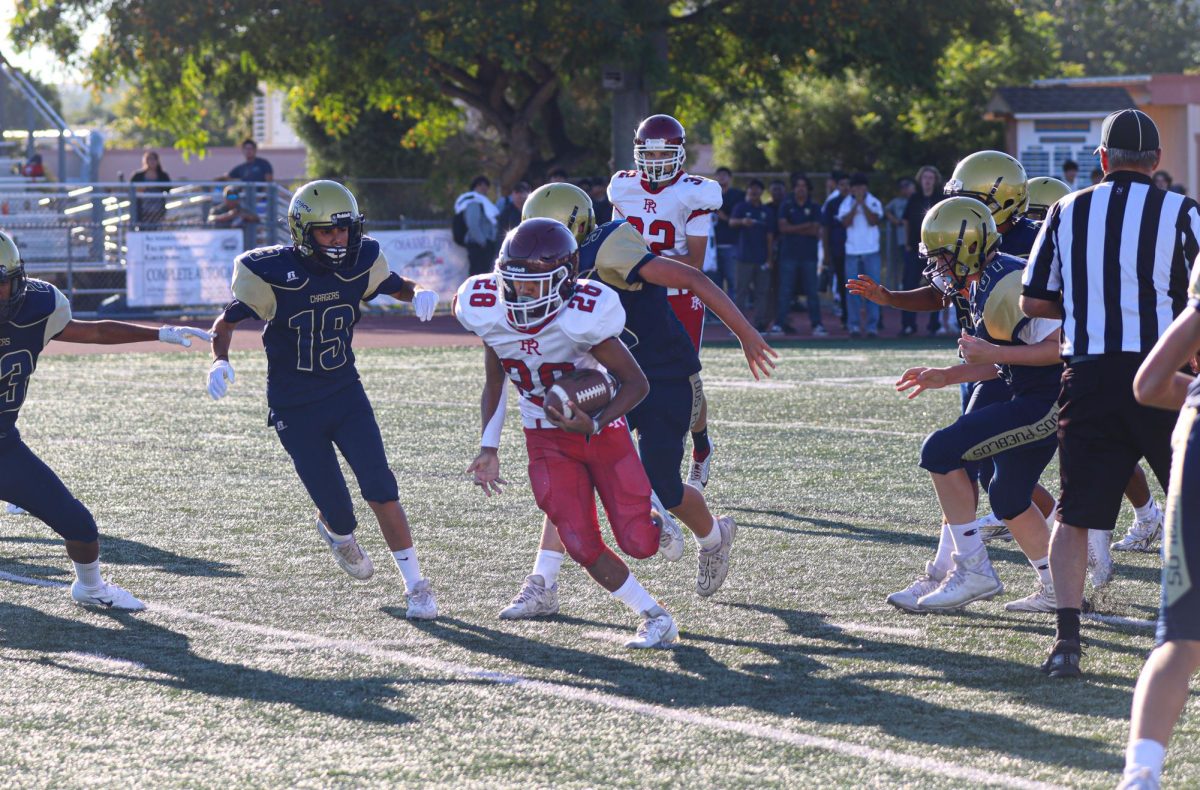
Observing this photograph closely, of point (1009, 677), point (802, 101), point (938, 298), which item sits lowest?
point (1009, 677)

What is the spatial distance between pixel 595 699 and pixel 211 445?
6.03m

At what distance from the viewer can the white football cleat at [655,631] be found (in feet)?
17.5

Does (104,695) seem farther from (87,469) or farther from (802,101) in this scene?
(802,101)

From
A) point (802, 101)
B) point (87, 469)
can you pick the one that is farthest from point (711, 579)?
point (802, 101)

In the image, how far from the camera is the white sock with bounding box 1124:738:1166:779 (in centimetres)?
349

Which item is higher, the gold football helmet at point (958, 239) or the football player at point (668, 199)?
the football player at point (668, 199)

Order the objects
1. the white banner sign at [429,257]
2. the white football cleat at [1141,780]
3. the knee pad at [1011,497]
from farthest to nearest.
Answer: the white banner sign at [429,257] < the knee pad at [1011,497] < the white football cleat at [1141,780]

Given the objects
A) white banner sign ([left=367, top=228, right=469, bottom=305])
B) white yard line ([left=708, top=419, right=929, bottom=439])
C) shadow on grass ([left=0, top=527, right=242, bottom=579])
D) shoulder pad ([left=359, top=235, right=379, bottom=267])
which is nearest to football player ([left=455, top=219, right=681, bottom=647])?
shoulder pad ([left=359, top=235, right=379, bottom=267])

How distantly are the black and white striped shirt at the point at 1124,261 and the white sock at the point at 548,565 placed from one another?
6.52 feet

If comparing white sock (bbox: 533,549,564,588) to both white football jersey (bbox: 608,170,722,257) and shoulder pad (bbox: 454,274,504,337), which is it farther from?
white football jersey (bbox: 608,170,722,257)

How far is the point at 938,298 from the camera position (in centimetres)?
629

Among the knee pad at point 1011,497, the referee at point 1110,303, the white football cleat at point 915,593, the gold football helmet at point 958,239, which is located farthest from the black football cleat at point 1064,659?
the gold football helmet at point 958,239

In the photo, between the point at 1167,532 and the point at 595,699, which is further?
the point at 595,699

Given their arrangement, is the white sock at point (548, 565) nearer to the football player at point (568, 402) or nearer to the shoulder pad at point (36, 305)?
the football player at point (568, 402)
